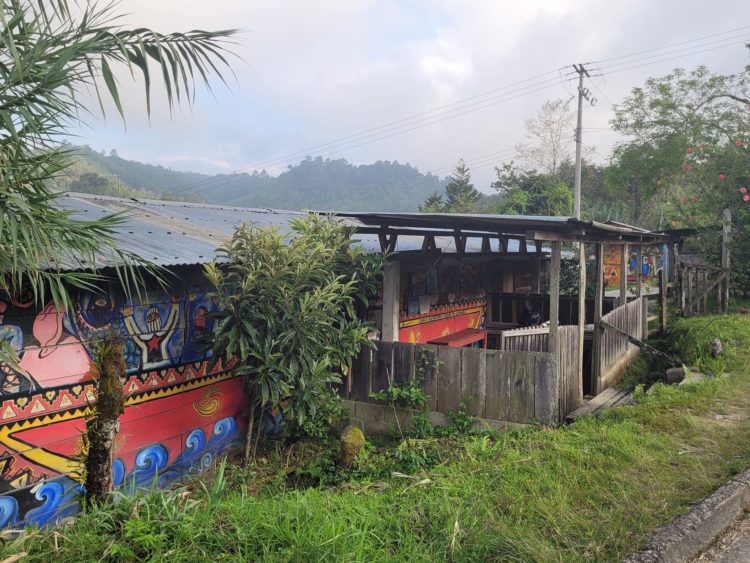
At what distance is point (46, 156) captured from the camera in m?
3.33

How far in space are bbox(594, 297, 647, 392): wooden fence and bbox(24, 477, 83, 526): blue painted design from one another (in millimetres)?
6837

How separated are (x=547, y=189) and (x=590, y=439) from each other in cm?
2423

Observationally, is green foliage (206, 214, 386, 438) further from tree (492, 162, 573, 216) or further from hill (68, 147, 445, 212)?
hill (68, 147, 445, 212)

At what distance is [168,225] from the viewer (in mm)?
6406

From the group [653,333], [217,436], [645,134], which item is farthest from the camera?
[645,134]

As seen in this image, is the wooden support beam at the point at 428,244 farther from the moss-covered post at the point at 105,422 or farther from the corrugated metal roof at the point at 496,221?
the moss-covered post at the point at 105,422

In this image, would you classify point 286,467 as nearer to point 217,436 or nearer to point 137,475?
point 217,436

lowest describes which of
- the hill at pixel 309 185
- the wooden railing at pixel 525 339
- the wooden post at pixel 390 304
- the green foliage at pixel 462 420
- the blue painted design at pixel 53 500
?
the blue painted design at pixel 53 500

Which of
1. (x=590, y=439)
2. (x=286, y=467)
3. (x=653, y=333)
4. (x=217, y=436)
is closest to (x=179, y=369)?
(x=217, y=436)

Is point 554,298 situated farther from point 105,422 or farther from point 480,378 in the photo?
point 105,422

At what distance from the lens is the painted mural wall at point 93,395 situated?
420 centimetres

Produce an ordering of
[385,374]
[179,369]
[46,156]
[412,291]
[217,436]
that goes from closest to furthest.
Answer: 1. [46,156]
2. [179,369]
3. [217,436]
4. [385,374]
5. [412,291]

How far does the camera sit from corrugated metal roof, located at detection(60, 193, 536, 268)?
499 centimetres

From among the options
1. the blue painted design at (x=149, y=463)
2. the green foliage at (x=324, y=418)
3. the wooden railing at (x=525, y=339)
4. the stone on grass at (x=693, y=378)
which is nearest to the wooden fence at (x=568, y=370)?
the wooden railing at (x=525, y=339)
